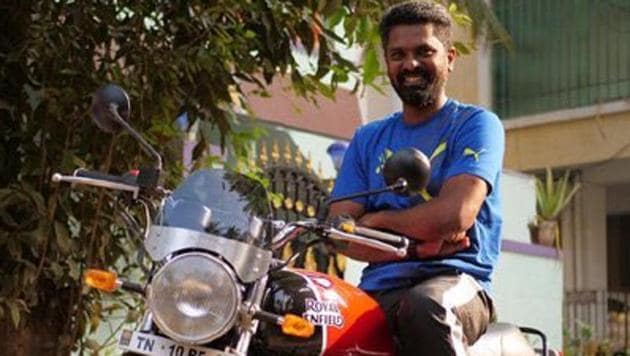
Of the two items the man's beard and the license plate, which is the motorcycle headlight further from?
the man's beard

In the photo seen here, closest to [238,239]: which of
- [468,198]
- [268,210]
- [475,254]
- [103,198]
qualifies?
[268,210]

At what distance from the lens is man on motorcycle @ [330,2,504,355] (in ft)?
10.3

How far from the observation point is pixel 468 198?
3.26 m

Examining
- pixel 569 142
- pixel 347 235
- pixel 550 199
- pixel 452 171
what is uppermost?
pixel 569 142

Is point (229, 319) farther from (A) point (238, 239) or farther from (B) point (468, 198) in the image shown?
(B) point (468, 198)

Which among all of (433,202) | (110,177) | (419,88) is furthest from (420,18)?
(110,177)

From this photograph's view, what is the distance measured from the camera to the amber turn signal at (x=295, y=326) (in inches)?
106

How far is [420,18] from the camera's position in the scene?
11.6ft

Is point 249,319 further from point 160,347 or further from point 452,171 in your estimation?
point 452,171

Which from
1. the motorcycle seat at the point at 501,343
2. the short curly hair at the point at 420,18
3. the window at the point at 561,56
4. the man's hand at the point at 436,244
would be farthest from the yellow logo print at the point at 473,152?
the window at the point at 561,56

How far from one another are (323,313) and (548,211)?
9838mm

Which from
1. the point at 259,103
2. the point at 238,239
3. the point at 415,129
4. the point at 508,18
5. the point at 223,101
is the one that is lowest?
the point at 238,239

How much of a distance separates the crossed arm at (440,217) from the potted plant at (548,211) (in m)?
8.39

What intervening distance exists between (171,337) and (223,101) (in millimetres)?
3031
